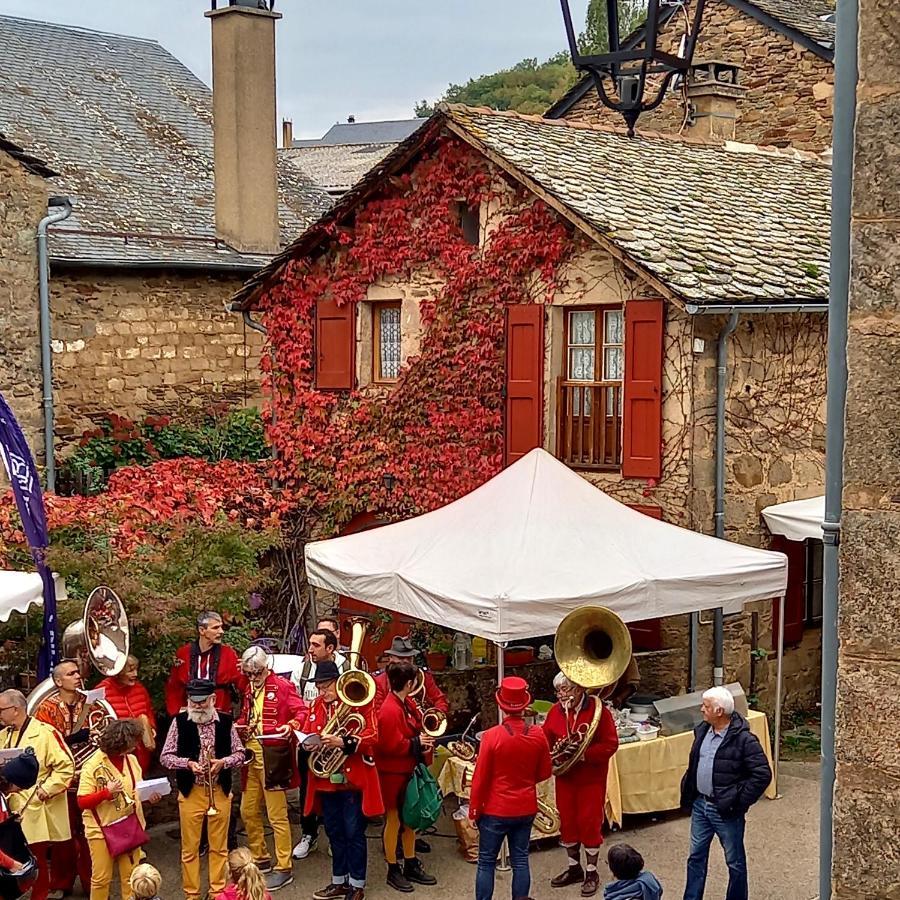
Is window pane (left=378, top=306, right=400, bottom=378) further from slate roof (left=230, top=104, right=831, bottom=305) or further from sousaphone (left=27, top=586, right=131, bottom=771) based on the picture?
sousaphone (left=27, top=586, right=131, bottom=771)

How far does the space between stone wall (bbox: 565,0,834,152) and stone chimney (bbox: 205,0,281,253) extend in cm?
538

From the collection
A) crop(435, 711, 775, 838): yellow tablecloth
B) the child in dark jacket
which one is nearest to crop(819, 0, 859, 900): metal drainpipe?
the child in dark jacket

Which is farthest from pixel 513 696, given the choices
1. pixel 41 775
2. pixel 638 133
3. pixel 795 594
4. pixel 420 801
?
pixel 638 133

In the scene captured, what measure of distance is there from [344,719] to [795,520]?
5.61 m

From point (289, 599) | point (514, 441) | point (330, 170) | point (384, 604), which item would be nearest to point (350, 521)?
point (289, 599)

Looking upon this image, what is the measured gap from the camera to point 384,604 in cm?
1090

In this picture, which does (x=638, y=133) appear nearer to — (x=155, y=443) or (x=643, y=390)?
(x=643, y=390)

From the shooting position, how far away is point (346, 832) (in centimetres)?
880

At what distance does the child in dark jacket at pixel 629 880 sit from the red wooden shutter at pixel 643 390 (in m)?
6.06

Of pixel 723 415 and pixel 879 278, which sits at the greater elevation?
pixel 879 278

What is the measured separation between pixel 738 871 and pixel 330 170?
4140cm

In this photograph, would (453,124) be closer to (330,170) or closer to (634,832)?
(634,832)

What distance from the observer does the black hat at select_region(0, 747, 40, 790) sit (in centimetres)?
777

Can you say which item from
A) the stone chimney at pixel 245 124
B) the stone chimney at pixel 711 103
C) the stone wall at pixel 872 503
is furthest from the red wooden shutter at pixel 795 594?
the stone wall at pixel 872 503
